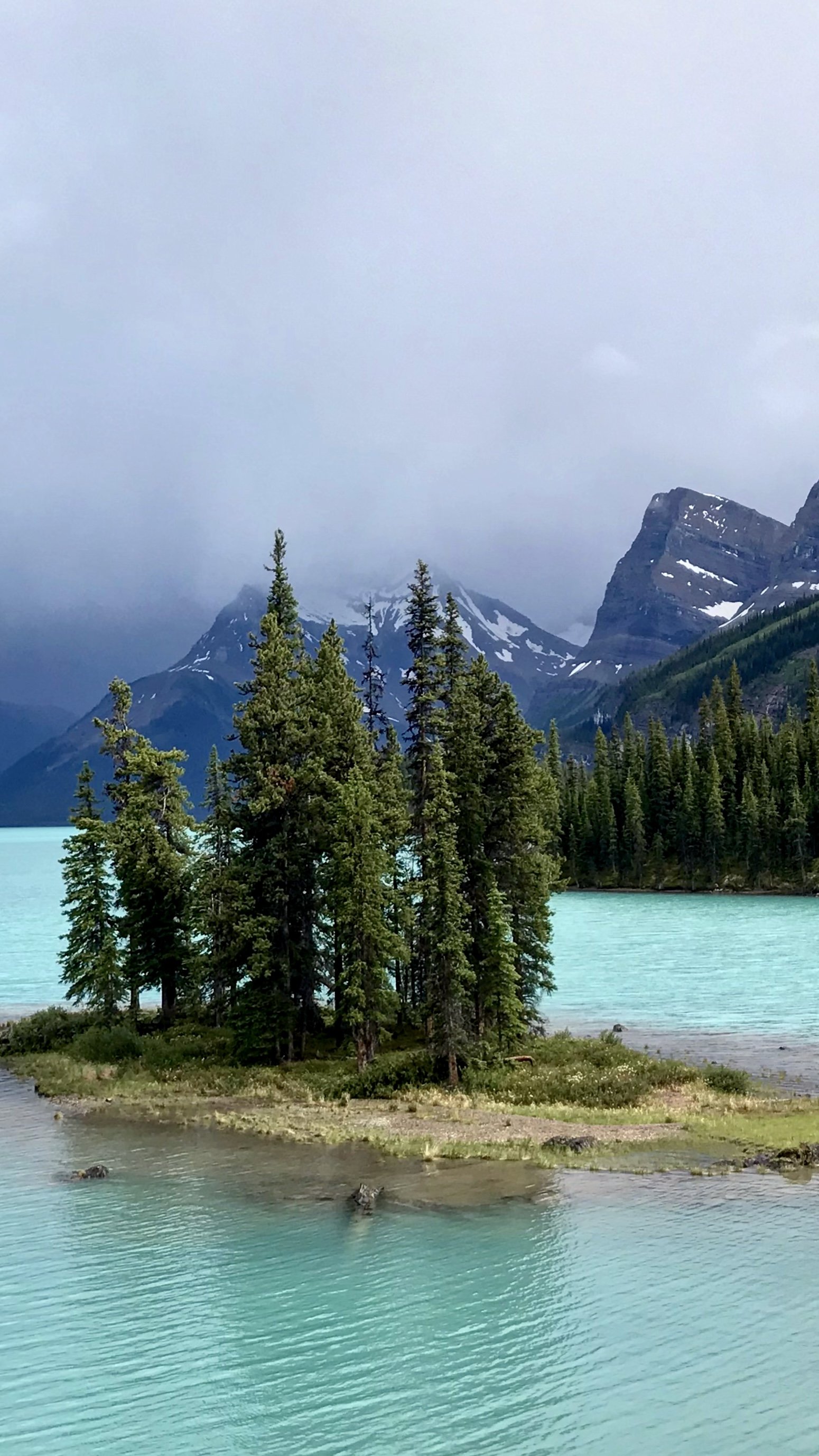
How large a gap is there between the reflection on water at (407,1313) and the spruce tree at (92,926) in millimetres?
21681

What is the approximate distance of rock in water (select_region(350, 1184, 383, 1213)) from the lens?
27266mm

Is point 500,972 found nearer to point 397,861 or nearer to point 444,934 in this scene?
point 444,934

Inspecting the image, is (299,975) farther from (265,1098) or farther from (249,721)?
(249,721)

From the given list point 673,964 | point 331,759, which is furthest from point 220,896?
point 673,964

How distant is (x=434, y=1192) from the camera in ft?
93.4

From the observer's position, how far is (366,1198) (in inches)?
1088

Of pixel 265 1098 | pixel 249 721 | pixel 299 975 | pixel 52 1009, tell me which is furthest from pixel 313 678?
pixel 52 1009

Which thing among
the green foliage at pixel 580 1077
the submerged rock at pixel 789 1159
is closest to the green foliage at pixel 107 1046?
the green foliage at pixel 580 1077

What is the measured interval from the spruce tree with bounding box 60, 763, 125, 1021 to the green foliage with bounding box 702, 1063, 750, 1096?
2901cm

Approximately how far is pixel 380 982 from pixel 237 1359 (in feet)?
75.9

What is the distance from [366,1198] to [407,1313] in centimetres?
A: 598

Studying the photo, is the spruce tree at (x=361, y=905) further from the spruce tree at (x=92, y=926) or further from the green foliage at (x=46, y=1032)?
the green foliage at (x=46, y=1032)

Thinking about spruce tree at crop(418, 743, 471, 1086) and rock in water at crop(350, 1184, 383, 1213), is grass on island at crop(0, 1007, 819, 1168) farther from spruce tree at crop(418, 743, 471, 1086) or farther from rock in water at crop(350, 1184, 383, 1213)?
rock in water at crop(350, 1184, 383, 1213)

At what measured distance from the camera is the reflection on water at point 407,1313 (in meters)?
17.6
